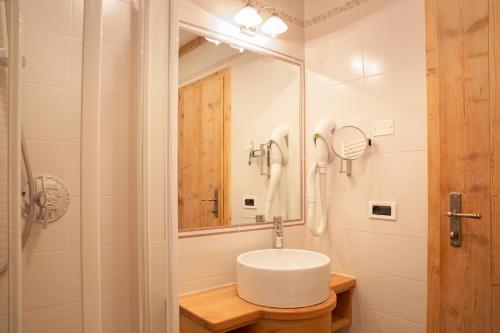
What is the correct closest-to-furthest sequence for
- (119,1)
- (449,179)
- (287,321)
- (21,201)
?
(21,201), (119,1), (287,321), (449,179)

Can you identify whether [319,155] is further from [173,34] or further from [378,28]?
[173,34]

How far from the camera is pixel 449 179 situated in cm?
133

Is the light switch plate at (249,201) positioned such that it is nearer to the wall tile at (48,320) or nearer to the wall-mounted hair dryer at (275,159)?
the wall-mounted hair dryer at (275,159)

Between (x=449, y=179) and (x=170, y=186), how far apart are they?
1.15 metres

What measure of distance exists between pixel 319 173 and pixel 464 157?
26.9 inches

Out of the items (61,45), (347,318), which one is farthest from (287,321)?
(61,45)

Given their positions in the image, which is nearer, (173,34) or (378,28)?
(173,34)

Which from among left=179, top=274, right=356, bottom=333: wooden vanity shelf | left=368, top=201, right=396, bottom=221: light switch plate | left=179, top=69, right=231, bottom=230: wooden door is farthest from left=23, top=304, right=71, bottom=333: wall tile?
left=368, top=201, right=396, bottom=221: light switch plate

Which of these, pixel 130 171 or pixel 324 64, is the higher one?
pixel 324 64

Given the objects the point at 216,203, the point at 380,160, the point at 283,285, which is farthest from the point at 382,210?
the point at 216,203

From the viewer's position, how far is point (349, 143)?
5.41ft

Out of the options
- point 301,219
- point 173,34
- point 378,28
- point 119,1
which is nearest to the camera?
point 119,1

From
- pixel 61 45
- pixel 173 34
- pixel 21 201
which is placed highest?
pixel 173 34

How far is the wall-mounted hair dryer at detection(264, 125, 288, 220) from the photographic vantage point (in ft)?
5.90
